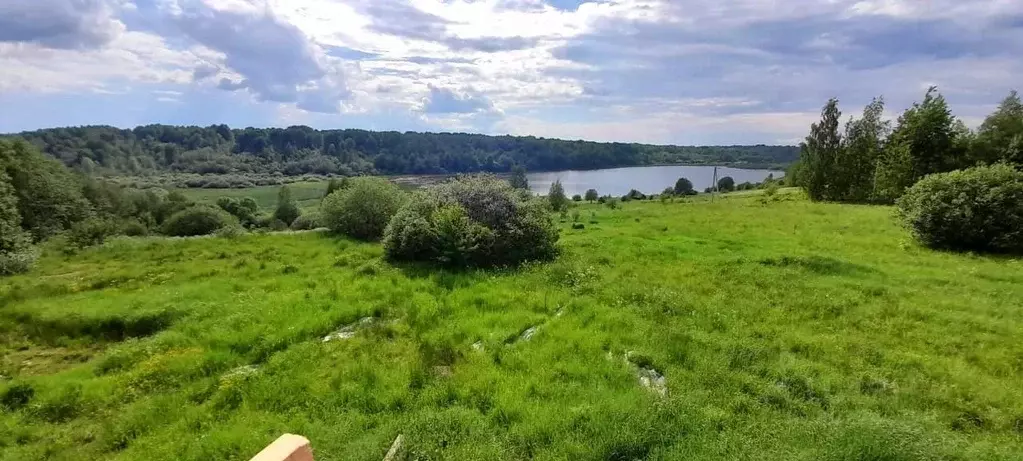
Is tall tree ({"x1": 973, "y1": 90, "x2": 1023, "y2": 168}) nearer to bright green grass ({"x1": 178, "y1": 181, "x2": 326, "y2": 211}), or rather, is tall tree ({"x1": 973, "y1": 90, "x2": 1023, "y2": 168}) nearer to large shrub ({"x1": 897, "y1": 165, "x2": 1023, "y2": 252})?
large shrub ({"x1": 897, "y1": 165, "x2": 1023, "y2": 252})

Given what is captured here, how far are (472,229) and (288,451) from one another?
40.5 ft

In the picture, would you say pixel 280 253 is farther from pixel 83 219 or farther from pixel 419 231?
pixel 83 219

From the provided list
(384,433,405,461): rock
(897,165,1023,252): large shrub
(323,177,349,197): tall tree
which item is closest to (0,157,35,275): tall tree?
(323,177,349,197): tall tree

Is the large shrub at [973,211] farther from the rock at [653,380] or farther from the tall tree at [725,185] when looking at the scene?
the tall tree at [725,185]

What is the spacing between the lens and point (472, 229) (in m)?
15.0

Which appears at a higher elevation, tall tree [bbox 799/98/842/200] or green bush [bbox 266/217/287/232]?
tall tree [bbox 799/98/842/200]

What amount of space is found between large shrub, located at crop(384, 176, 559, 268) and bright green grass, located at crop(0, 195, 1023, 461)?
46.1 inches

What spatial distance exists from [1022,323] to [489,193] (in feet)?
42.3

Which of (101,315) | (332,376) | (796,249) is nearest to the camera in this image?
(332,376)

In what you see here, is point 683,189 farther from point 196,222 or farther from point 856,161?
point 196,222

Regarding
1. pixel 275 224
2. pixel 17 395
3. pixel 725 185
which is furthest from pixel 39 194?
pixel 725 185

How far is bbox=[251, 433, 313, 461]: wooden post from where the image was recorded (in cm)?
271

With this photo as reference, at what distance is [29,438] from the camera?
7164 millimetres

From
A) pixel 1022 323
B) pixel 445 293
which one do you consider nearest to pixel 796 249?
pixel 1022 323
